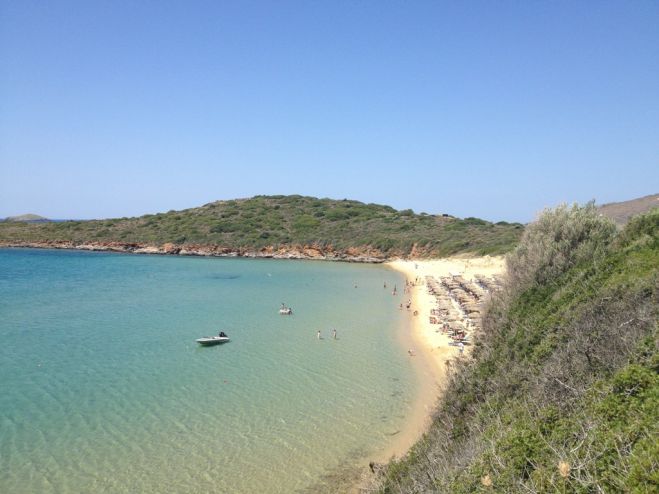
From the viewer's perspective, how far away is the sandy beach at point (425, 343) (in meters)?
13.3

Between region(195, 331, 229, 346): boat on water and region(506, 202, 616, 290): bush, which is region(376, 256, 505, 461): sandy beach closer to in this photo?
region(506, 202, 616, 290): bush

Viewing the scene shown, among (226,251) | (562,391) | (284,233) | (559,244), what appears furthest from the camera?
(284,233)

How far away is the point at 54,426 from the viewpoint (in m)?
13.4

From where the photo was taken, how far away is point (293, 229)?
8562 centimetres

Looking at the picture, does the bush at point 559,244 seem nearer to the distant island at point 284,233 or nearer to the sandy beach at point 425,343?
the sandy beach at point 425,343

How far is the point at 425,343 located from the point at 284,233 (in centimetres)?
6225

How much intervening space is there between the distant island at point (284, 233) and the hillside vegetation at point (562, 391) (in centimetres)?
4723

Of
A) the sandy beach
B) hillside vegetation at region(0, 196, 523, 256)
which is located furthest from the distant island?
the sandy beach

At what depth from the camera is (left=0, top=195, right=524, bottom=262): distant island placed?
71.4 m

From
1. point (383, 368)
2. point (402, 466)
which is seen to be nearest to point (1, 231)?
point (383, 368)

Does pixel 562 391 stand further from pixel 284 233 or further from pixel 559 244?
pixel 284 233

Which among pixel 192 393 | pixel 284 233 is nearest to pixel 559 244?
pixel 192 393

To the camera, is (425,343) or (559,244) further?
(425,343)

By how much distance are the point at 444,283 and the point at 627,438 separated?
1376 inches
